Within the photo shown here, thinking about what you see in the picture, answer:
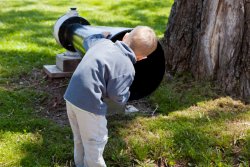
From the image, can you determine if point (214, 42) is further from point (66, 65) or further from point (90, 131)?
point (90, 131)

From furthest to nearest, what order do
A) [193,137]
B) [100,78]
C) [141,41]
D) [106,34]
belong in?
[193,137] → [106,34] → [141,41] → [100,78]

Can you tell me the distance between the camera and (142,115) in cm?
477

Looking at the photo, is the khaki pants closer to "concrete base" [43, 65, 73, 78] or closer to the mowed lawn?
the mowed lawn

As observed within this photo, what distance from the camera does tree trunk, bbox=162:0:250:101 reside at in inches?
197

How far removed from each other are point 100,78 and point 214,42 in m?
2.23

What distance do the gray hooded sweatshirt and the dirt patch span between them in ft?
4.48

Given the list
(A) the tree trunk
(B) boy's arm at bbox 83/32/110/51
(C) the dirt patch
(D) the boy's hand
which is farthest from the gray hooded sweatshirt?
(A) the tree trunk

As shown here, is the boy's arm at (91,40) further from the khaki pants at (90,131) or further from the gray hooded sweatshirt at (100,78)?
the khaki pants at (90,131)

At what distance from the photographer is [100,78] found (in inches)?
130

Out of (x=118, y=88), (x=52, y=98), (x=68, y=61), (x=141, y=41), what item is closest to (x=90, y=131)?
(x=118, y=88)

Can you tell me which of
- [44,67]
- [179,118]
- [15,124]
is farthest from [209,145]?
[44,67]

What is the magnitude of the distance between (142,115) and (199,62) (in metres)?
1.04

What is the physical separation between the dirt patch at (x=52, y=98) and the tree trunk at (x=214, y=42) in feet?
2.48

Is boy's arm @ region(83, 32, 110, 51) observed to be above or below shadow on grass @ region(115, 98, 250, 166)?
above
